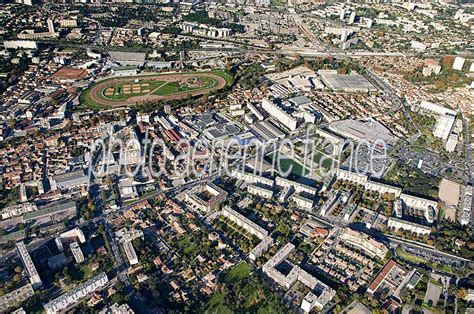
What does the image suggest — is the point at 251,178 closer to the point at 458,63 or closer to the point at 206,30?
the point at 458,63

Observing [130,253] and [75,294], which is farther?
[130,253]

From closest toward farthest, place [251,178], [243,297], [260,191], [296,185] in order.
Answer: [243,297] < [260,191] < [296,185] < [251,178]

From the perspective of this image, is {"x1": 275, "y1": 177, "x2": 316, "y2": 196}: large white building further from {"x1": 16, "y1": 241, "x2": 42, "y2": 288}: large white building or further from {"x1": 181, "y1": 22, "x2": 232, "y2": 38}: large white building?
{"x1": 181, "y1": 22, "x2": 232, "y2": 38}: large white building

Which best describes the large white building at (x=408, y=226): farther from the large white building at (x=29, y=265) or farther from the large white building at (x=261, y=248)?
the large white building at (x=29, y=265)

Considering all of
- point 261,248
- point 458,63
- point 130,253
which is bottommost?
point 130,253

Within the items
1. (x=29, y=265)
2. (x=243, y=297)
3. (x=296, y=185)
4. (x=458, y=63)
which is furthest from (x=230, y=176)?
(x=458, y=63)

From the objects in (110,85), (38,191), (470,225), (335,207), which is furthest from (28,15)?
(470,225)
